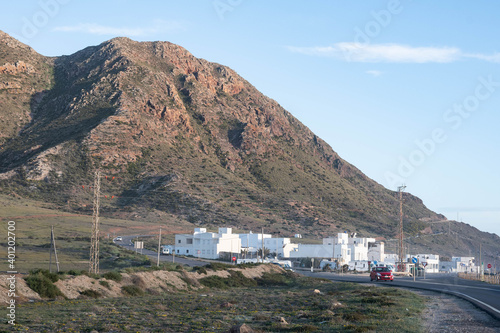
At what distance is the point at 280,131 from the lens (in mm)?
197625

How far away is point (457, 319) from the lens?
2448 cm

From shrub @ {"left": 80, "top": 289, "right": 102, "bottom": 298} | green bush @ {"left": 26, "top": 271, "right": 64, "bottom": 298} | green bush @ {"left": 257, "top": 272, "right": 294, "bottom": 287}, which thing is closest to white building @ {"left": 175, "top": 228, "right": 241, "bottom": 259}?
green bush @ {"left": 257, "top": 272, "right": 294, "bottom": 287}

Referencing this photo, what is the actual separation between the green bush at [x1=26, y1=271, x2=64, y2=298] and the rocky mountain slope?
94.8m

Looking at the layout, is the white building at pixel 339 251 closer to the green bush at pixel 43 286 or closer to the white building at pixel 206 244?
the white building at pixel 206 244

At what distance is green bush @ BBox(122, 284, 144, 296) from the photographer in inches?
1499

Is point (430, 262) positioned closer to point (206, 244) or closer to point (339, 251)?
point (339, 251)

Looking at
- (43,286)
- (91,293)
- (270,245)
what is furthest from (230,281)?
(270,245)

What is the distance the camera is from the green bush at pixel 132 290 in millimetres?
38075

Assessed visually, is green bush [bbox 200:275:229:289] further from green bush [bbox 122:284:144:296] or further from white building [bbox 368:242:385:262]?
white building [bbox 368:242:385:262]

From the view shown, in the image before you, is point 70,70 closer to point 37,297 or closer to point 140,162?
point 140,162

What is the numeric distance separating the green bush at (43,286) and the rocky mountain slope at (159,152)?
311ft

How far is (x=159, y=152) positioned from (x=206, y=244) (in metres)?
46.4

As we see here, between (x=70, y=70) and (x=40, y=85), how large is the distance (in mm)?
13256

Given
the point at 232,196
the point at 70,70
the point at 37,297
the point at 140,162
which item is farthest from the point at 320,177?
the point at 37,297
